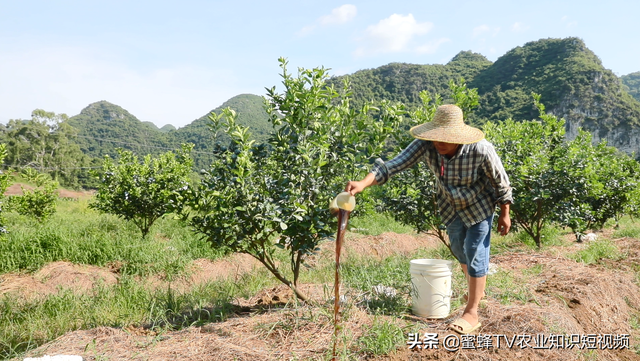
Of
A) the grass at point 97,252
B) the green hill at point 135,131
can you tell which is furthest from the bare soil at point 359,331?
the green hill at point 135,131

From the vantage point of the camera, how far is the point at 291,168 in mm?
3361

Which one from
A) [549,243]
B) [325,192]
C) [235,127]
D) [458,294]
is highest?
[235,127]

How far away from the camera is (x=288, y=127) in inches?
138

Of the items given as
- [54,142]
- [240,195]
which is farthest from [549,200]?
[54,142]

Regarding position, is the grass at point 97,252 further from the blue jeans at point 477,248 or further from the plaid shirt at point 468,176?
the blue jeans at point 477,248

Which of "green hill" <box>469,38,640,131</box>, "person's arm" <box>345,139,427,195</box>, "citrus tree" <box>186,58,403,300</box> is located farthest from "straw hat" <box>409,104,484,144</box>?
"green hill" <box>469,38,640,131</box>

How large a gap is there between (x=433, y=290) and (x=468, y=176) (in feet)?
3.09

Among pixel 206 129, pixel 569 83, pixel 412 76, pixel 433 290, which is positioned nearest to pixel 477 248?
pixel 433 290

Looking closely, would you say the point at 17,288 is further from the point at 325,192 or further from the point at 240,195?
the point at 325,192

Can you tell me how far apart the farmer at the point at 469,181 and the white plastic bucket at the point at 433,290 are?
22 cm

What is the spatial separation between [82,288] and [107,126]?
271ft

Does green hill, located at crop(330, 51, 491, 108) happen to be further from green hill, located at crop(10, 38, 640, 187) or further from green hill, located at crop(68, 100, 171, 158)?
green hill, located at crop(68, 100, 171, 158)

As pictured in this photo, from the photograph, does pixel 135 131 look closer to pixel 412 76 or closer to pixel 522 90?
pixel 412 76

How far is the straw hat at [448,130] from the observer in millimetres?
2869
